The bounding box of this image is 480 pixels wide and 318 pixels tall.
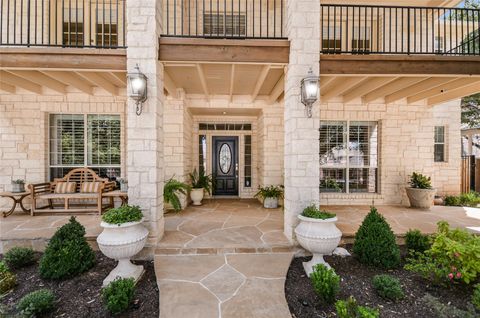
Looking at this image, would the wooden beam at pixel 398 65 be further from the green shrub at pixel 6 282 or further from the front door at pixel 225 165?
the green shrub at pixel 6 282

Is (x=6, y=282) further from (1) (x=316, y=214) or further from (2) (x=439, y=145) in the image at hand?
(2) (x=439, y=145)

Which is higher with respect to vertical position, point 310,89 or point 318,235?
point 310,89

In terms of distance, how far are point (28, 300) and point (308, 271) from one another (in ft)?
9.94

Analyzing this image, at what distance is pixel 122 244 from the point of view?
8.93 feet

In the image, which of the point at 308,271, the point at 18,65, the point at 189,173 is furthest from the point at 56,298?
the point at 189,173

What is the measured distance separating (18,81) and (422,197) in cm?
949

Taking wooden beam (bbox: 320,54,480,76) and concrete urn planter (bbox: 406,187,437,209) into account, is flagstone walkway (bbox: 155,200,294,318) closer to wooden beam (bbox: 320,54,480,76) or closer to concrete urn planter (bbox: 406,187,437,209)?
wooden beam (bbox: 320,54,480,76)

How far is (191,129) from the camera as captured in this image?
6.85m

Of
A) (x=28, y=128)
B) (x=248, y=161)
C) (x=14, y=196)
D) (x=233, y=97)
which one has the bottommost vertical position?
(x=14, y=196)

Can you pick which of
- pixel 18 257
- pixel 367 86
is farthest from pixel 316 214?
pixel 18 257

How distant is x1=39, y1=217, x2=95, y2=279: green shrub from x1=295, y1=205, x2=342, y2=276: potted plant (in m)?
2.85

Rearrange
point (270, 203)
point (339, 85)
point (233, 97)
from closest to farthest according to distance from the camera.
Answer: point (339, 85), point (270, 203), point (233, 97)

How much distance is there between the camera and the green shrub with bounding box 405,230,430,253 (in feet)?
10.9

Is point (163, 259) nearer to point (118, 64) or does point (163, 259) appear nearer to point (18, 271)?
point (18, 271)
